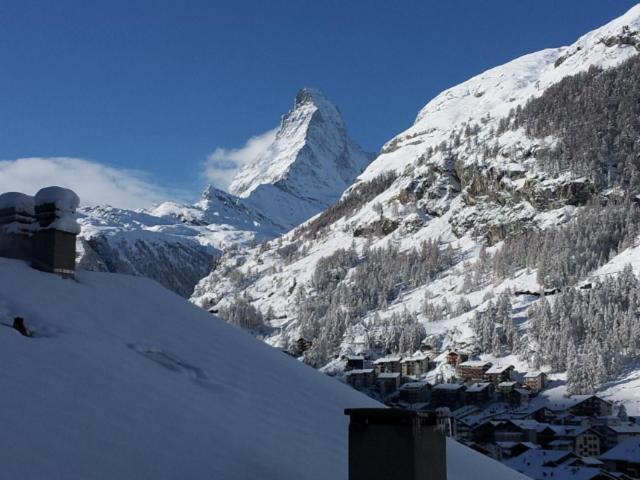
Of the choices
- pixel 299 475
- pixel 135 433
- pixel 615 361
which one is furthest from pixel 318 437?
pixel 615 361

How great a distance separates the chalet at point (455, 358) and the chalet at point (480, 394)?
1415 centimetres

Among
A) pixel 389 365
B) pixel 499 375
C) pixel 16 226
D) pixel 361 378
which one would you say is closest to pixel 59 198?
pixel 16 226

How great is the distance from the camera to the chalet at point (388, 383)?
12200cm

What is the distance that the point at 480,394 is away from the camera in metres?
113

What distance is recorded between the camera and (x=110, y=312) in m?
10.8

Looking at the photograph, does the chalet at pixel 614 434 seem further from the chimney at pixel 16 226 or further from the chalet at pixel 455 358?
the chimney at pixel 16 226

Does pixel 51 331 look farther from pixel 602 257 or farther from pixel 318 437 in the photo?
pixel 602 257

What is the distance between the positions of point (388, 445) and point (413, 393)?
112m

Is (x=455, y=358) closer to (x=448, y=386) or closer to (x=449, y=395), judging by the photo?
(x=448, y=386)

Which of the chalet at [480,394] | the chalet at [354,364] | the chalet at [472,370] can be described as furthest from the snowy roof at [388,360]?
the chalet at [480,394]

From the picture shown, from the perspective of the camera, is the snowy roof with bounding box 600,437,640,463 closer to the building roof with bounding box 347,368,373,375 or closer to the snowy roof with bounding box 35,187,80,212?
the building roof with bounding box 347,368,373,375

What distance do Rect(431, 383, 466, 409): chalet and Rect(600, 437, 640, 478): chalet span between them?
45275mm

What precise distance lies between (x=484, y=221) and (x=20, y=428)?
639 feet

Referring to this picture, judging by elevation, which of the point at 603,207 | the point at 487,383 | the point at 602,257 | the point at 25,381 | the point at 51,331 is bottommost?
the point at 25,381
